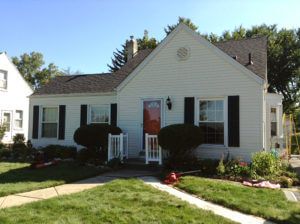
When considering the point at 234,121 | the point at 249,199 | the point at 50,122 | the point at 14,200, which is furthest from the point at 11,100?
the point at 249,199

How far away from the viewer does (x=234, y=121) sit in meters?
8.41

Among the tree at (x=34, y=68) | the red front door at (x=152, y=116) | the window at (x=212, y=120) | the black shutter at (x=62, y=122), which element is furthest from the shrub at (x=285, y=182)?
the tree at (x=34, y=68)

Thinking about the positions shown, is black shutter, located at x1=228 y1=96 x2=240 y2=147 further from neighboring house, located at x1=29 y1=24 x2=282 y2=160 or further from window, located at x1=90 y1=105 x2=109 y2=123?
window, located at x1=90 y1=105 x2=109 y2=123

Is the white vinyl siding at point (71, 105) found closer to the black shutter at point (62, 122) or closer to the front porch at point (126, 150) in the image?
the black shutter at point (62, 122)

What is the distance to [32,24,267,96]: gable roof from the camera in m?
8.80

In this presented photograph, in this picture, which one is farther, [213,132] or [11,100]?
[11,100]

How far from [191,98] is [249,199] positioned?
480 centimetres

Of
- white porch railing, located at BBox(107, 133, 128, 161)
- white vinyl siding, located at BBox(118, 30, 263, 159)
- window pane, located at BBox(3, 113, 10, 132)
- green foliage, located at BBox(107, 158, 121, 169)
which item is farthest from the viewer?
window pane, located at BBox(3, 113, 10, 132)

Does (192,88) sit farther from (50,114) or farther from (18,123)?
(18,123)

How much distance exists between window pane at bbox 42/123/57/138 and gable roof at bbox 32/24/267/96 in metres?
1.61

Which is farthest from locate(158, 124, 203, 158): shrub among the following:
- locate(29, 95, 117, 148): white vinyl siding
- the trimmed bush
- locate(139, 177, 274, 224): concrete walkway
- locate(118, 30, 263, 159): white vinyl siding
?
locate(29, 95, 117, 148): white vinyl siding

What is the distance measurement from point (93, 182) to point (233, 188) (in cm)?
351

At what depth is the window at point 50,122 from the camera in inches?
485

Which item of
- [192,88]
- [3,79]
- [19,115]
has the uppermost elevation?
[3,79]
